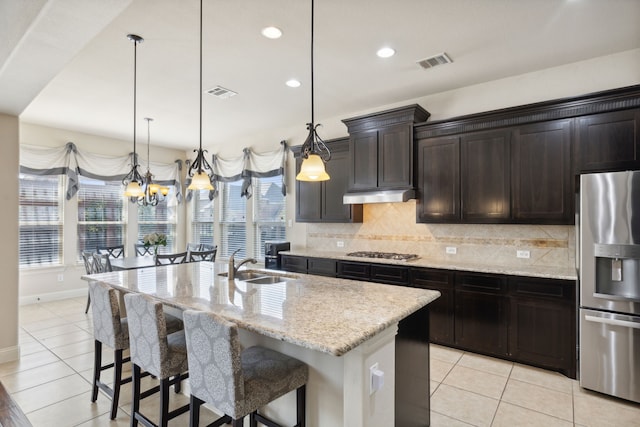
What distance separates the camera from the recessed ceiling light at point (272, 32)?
283 cm

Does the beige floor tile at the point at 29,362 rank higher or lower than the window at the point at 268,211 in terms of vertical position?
lower

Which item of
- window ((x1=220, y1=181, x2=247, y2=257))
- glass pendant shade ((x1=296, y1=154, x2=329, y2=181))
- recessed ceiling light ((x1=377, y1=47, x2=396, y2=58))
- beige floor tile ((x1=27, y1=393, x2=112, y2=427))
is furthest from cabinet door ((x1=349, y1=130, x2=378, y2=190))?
beige floor tile ((x1=27, y1=393, x2=112, y2=427))

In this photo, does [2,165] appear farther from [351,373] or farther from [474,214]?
[474,214]

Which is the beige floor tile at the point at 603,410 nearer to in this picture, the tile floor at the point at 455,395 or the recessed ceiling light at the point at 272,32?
the tile floor at the point at 455,395

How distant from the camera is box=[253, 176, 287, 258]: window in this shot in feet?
19.9

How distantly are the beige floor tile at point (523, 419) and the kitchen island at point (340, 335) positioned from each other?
660 millimetres

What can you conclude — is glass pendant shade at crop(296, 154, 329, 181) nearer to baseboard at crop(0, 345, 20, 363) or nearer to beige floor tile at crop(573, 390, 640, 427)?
beige floor tile at crop(573, 390, 640, 427)

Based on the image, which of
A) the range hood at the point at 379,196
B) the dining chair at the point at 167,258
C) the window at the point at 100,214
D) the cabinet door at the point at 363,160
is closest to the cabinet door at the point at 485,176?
the range hood at the point at 379,196

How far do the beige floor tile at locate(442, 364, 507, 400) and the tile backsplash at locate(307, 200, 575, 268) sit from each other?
1.26m

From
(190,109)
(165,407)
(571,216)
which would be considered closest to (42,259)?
(190,109)

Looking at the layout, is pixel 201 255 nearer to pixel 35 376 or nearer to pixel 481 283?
pixel 35 376

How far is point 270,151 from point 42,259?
4332mm

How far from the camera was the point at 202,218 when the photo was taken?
24.3ft

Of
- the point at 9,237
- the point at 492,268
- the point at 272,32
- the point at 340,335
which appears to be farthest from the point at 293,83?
the point at 9,237
